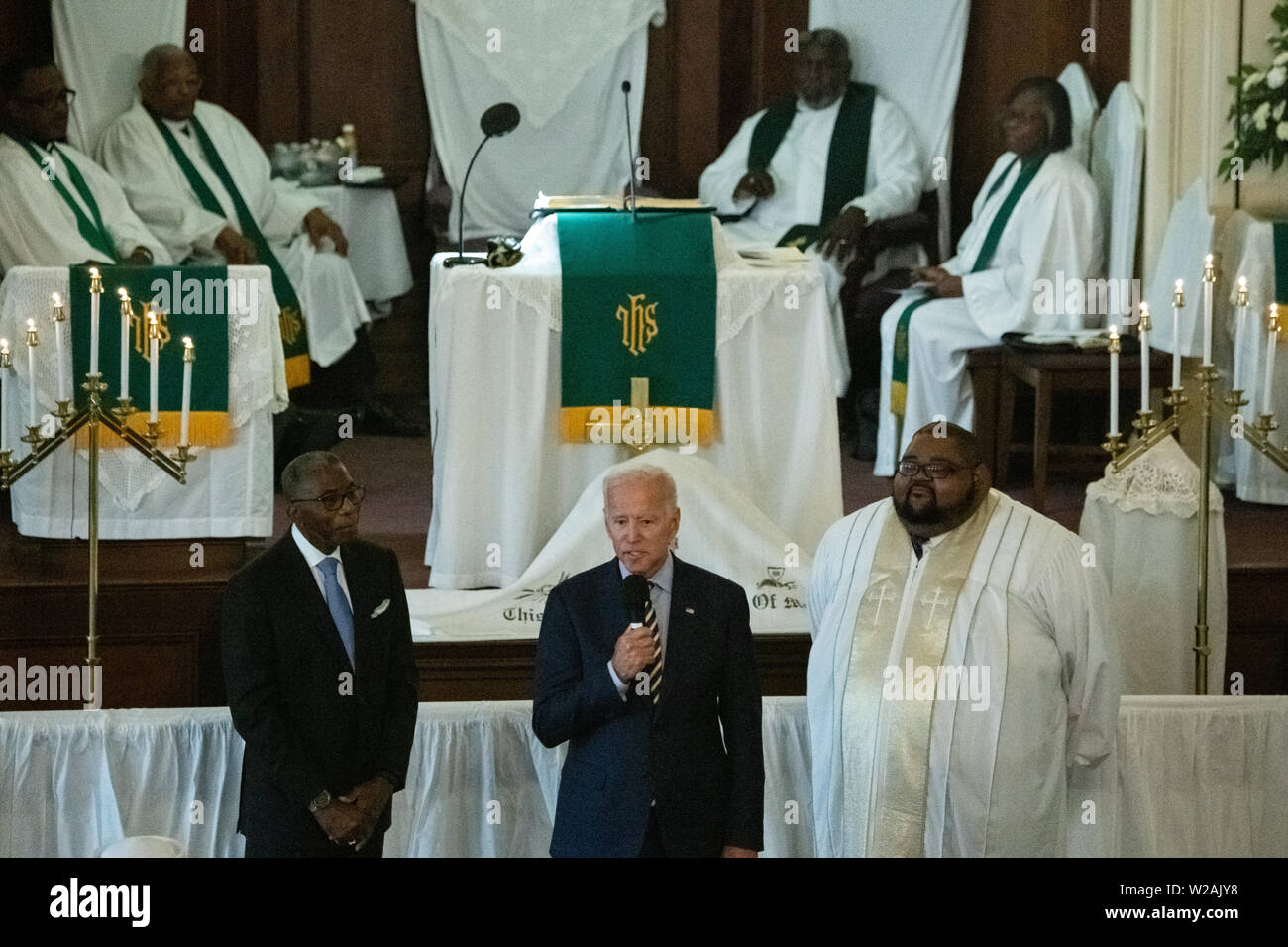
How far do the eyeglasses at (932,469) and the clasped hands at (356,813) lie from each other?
4.96 feet

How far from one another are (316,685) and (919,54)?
5636 mm

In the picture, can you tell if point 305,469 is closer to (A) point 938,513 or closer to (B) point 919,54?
(A) point 938,513

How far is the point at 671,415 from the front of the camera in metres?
7.22

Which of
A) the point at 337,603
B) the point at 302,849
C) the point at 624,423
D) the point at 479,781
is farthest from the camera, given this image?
the point at 624,423

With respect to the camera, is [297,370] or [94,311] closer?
[94,311]

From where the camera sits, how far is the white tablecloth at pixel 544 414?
7078mm

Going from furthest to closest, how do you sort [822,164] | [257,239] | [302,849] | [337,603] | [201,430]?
[822,164] < [257,239] < [201,430] < [337,603] < [302,849]

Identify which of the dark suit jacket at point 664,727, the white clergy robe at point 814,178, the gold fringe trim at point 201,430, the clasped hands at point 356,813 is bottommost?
the clasped hands at point 356,813

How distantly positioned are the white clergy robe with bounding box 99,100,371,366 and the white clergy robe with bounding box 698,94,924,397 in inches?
68.8

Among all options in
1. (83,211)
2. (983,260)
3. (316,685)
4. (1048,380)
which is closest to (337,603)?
(316,685)

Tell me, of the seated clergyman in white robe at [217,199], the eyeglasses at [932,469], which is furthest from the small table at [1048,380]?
the seated clergyman in white robe at [217,199]

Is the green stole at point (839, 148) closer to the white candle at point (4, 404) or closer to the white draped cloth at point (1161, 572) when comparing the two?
the white draped cloth at point (1161, 572)

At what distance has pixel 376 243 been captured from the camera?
9.80 meters
